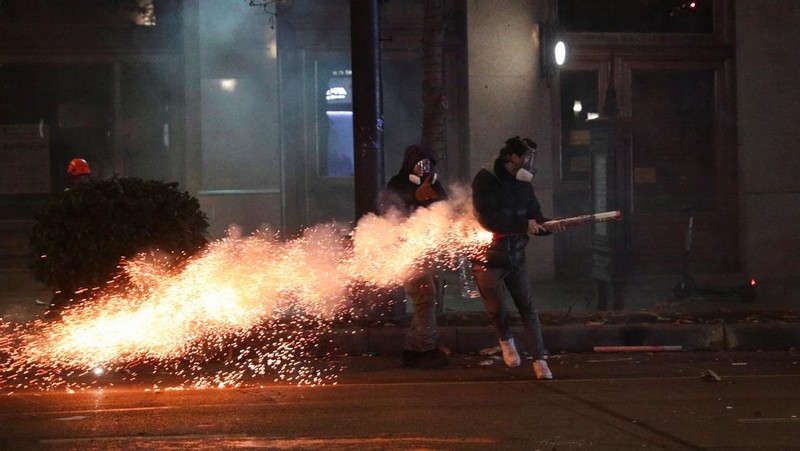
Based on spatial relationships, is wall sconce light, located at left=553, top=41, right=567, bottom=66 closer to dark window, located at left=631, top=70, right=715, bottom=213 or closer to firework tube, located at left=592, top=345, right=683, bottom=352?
dark window, located at left=631, top=70, right=715, bottom=213

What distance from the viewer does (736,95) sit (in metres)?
14.6

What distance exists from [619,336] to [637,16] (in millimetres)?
6706

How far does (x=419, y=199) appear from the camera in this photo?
8281mm

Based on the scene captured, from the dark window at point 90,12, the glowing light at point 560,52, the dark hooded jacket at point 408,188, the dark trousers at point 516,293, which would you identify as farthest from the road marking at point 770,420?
the dark window at point 90,12

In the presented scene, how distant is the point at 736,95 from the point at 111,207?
962 centimetres

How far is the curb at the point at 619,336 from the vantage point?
969 centimetres

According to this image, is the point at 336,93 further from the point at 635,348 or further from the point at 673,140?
the point at 635,348

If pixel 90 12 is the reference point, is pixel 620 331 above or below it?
below

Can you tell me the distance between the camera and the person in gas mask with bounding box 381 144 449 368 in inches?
327

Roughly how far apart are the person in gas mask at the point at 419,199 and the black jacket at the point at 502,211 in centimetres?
45

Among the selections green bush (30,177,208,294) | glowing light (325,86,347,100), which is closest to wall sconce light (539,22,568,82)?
glowing light (325,86,347,100)

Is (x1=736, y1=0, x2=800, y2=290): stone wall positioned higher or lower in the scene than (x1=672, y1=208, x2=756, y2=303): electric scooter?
higher

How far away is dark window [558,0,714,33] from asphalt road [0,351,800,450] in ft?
24.0

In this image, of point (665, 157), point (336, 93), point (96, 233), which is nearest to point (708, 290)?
point (665, 157)
